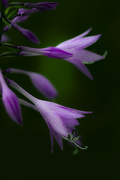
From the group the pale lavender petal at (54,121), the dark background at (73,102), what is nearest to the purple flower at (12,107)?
the pale lavender petal at (54,121)

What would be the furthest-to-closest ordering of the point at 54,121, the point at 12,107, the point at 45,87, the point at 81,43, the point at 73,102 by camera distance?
the point at 73,102 → the point at 45,87 → the point at 81,43 → the point at 54,121 → the point at 12,107

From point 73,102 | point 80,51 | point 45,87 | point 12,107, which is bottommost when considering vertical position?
point 73,102

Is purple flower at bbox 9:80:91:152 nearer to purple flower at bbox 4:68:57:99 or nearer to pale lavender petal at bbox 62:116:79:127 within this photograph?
pale lavender petal at bbox 62:116:79:127

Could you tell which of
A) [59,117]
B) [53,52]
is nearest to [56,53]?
[53,52]

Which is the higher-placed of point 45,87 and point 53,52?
point 53,52

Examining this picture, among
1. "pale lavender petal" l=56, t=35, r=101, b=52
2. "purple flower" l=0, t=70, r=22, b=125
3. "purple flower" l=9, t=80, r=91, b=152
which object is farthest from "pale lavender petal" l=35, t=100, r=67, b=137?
"pale lavender petal" l=56, t=35, r=101, b=52

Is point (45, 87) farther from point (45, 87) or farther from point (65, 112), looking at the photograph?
point (65, 112)

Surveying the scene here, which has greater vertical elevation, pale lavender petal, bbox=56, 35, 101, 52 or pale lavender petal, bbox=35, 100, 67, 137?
pale lavender petal, bbox=56, 35, 101, 52

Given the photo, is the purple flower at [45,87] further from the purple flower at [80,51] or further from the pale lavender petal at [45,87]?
the purple flower at [80,51]

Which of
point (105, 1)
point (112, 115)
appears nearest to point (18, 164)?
point (112, 115)

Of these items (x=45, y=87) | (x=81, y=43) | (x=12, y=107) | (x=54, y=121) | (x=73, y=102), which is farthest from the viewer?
(x=73, y=102)

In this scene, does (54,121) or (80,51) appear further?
(80,51)
